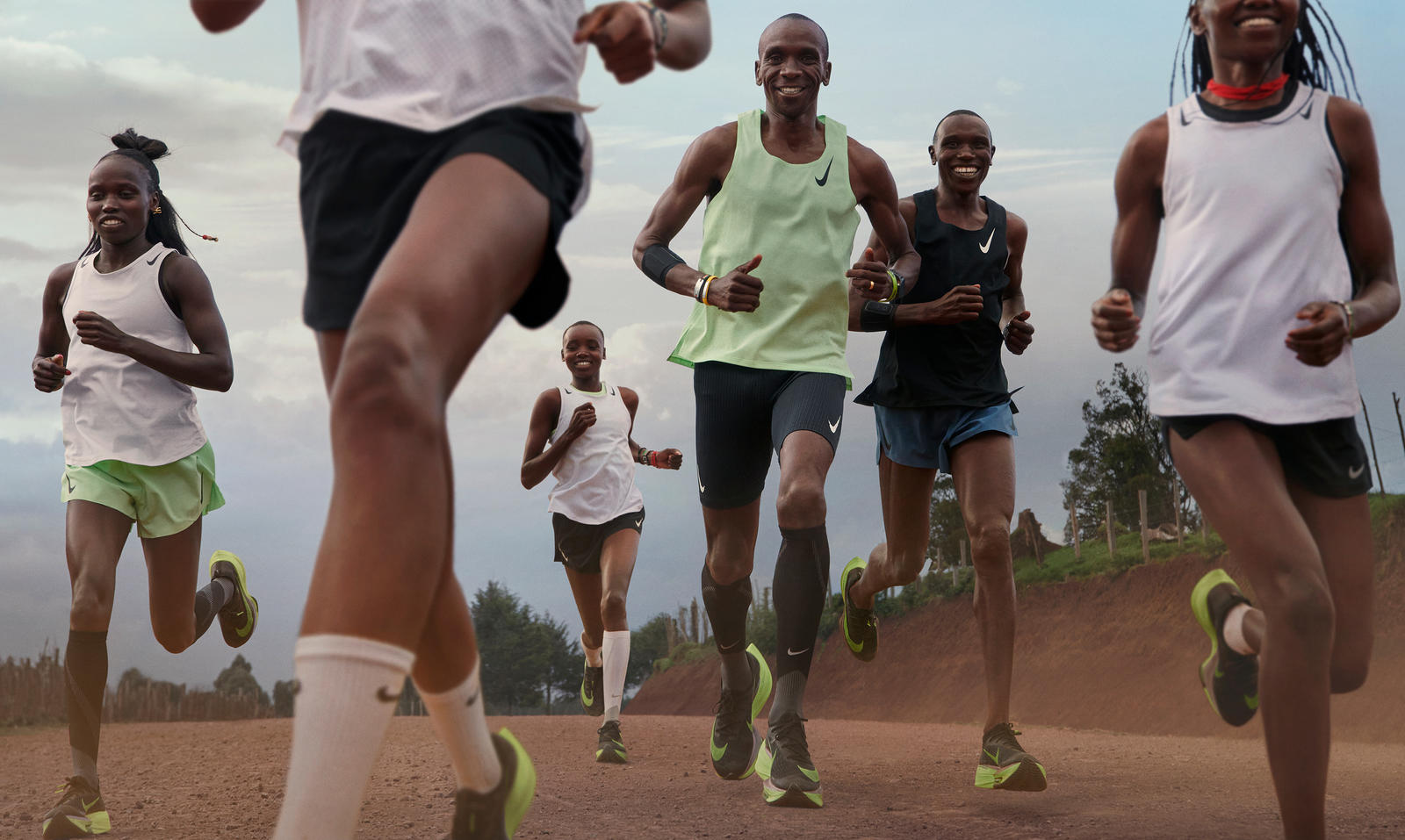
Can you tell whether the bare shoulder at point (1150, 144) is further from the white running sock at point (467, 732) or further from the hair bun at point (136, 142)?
the hair bun at point (136, 142)

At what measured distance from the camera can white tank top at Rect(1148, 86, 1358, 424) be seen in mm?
3342

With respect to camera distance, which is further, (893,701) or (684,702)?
(684,702)

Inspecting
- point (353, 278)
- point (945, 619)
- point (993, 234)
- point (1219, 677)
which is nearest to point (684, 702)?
point (945, 619)

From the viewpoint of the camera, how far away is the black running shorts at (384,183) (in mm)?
2264

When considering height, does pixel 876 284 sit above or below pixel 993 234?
below

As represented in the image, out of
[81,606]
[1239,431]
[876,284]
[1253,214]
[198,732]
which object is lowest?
[198,732]

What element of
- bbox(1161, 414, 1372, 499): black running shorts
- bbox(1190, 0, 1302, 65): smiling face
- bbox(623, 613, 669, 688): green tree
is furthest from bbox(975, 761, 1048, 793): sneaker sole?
bbox(623, 613, 669, 688): green tree

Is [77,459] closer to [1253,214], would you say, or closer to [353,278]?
[353,278]

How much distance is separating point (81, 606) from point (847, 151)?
3.90 meters

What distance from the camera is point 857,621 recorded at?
7.39 metres

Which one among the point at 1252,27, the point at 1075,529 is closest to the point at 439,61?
the point at 1252,27

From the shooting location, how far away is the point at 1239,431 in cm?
331

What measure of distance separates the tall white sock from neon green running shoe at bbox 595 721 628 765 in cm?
8

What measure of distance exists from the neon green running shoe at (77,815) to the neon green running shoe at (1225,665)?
4.31m
